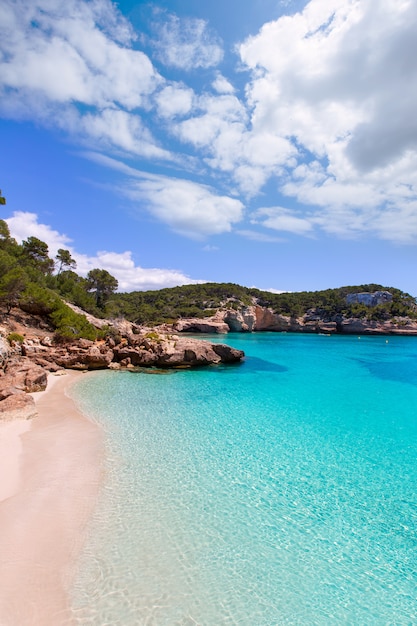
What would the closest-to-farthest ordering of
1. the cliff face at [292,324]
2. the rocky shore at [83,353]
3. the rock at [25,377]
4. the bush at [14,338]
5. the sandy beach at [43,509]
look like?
1. the sandy beach at [43,509]
2. the rock at [25,377]
3. the rocky shore at [83,353]
4. the bush at [14,338]
5. the cliff face at [292,324]

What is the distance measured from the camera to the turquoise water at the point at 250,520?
5.07 metres

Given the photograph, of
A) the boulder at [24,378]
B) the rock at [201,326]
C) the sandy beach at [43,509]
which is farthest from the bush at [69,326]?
the rock at [201,326]

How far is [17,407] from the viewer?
13117 mm

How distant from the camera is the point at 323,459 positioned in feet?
34.8

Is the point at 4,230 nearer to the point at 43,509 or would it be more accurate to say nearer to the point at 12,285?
the point at 12,285

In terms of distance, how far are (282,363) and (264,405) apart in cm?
1805

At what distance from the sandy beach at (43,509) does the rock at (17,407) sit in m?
0.42

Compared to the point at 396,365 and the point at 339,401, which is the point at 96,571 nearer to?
the point at 339,401

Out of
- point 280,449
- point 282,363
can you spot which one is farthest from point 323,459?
point 282,363

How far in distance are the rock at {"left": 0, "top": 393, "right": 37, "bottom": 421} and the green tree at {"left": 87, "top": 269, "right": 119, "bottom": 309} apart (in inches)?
1462

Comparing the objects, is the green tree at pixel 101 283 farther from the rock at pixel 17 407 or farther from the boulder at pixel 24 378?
the rock at pixel 17 407

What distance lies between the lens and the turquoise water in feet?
16.6

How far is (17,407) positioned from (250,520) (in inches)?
425

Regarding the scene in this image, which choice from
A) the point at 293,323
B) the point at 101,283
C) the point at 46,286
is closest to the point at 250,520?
the point at 46,286
